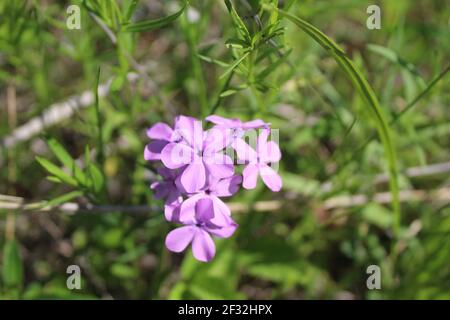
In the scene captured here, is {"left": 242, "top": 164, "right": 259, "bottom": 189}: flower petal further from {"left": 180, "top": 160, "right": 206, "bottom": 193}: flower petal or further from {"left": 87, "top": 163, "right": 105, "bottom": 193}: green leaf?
{"left": 87, "top": 163, "right": 105, "bottom": 193}: green leaf

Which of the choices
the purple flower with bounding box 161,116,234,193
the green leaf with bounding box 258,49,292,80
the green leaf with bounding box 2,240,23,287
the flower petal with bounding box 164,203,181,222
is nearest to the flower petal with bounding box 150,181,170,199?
the flower petal with bounding box 164,203,181,222

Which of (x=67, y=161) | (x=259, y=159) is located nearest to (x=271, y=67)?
(x=259, y=159)

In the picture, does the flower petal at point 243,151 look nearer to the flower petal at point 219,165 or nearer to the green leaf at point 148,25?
the flower petal at point 219,165

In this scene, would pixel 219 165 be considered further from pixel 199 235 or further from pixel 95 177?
pixel 95 177

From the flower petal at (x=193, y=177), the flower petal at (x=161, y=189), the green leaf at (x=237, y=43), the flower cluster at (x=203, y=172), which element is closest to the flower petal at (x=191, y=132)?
the flower cluster at (x=203, y=172)

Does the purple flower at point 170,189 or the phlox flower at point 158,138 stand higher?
the phlox flower at point 158,138

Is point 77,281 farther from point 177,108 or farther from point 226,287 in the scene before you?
point 177,108

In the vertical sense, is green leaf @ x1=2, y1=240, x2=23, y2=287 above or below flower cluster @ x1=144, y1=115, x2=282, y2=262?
below

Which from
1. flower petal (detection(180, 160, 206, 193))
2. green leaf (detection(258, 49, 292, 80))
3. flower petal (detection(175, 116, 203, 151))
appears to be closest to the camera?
flower petal (detection(180, 160, 206, 193))
